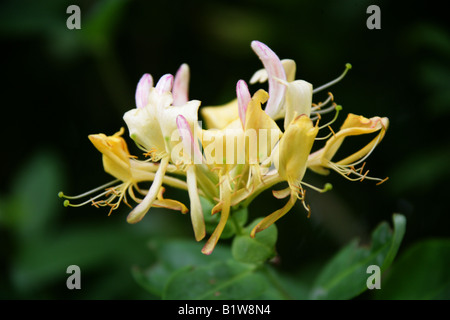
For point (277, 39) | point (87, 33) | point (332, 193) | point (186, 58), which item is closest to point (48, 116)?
point (87, 33)

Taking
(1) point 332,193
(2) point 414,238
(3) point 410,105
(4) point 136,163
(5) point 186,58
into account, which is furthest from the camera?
(5) point 186,58

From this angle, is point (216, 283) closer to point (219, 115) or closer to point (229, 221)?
point (229, 221)

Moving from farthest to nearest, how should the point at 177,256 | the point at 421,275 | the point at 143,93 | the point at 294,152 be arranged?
1. the point at 177,256
2. the point at 421,275
3. the point at 143,93
4. the point at 294,152

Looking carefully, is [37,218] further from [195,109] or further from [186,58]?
[195,109]

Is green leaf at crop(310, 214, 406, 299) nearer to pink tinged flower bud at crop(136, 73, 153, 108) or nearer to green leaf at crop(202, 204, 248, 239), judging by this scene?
green leaf at crop(202, 204, 248, 239)

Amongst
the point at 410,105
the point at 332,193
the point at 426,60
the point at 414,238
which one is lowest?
the point at 414,238

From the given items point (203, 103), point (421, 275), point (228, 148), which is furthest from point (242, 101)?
point (203, 103)
